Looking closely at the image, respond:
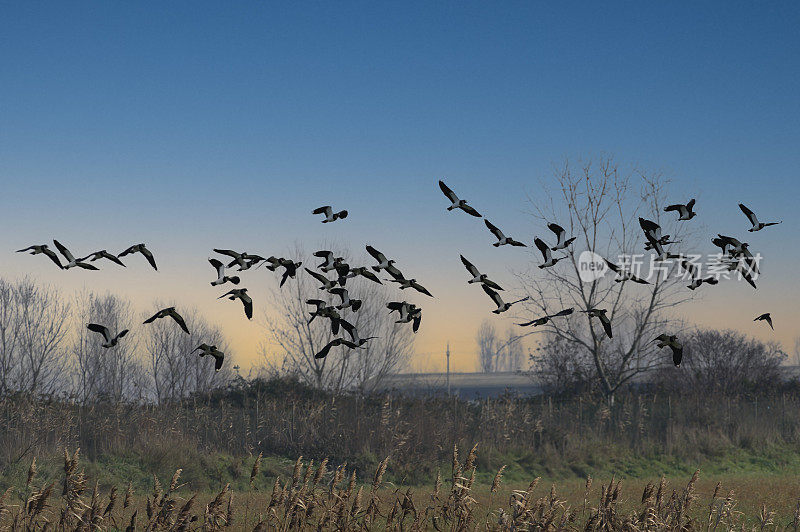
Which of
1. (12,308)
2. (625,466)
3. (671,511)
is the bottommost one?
(625,466)

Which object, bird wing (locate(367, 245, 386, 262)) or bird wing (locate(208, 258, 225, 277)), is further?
bird wing (locate(208, 258, 225, 277))

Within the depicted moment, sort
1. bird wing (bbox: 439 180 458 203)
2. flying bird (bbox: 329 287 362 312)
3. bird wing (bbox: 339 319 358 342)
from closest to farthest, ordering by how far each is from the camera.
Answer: bird wing (bbox: 339 319 358 342) → flying bird (bbox: 329 287 362 312) → bird wing (bbox: 439 180 458 203)

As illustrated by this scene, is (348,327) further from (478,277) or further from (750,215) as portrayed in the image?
(750,215)

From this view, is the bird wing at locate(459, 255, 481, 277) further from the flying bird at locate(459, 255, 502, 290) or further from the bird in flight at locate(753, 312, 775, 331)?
the bird in flight at locate(753, 312, 775, 331)

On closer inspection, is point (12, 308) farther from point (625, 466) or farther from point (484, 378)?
point (484, 378)

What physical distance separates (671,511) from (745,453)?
15.9 meters

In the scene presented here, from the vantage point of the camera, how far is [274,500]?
5199 mm

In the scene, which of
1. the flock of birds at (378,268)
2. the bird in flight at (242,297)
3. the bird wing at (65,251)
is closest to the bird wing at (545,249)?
the flock of birds at (378,268)

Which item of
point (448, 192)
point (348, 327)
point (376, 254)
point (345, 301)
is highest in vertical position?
point (448, 192)

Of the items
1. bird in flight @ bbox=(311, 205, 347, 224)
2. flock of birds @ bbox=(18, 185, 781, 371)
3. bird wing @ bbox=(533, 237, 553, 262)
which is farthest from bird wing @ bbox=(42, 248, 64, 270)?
bird wing @ bbox=(533, 237, 553, 262)

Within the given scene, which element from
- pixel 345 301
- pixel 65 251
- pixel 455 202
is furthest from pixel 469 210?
pixel 65 251

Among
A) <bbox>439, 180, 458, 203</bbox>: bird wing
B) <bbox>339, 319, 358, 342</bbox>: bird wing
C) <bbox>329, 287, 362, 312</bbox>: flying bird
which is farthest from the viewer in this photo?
<bbox>439, 180, 458, 203</bbox>: bird wing

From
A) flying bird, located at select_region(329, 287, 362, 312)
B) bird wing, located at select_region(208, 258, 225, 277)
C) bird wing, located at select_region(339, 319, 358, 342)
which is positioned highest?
bird wing, located at select_region(208, 258, 225, 277)

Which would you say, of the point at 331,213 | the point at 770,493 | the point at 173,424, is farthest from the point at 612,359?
the point at 331,213
